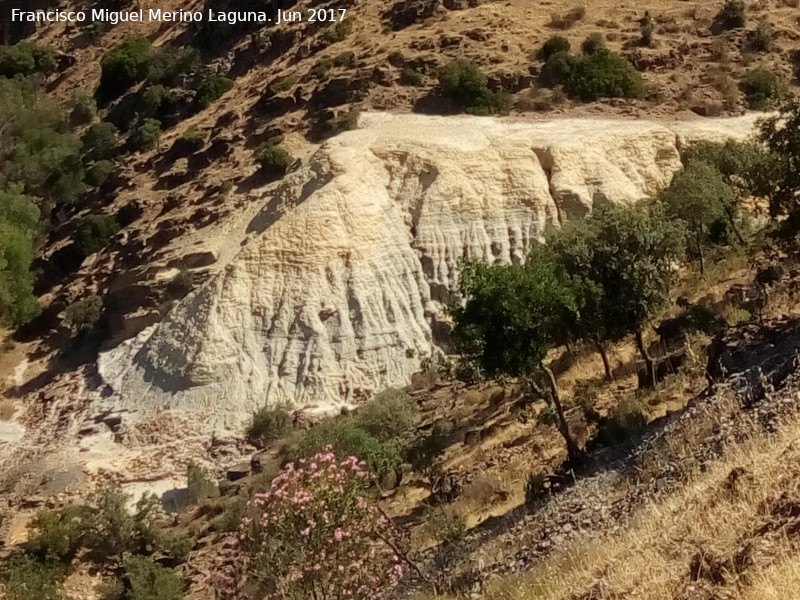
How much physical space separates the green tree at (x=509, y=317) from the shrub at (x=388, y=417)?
20.8 ft

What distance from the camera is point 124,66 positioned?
43.7m

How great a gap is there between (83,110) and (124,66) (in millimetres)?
3077

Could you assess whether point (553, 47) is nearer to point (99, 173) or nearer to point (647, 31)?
point (647, 31)

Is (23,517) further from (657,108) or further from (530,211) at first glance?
(657,108)

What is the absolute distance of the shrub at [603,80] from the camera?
3017cm

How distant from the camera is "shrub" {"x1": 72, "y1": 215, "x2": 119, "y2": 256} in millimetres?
32562

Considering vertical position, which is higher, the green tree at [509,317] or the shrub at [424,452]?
the green tree at [509,317]

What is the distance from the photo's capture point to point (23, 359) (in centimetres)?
3003

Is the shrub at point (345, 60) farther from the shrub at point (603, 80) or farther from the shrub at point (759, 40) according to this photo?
the shrub at point (759, 40)

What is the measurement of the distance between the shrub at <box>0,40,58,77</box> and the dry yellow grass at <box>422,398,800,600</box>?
1923 inches

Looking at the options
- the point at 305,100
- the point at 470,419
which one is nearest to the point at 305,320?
the point at 470,419

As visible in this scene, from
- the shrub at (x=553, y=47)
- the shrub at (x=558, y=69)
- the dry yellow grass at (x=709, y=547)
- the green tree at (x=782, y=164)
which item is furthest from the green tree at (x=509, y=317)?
the shrub at (x=553, y=47)

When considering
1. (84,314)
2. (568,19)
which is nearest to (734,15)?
(568,19)

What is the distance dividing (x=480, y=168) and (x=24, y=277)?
1658cm
